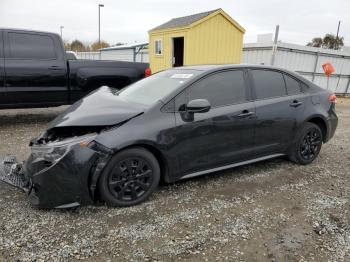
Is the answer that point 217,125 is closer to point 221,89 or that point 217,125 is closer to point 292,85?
point 221,89

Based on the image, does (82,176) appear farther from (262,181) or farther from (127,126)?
(262,181)

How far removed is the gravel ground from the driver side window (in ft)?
3.49

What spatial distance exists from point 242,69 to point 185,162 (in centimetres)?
150

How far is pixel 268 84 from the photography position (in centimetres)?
434

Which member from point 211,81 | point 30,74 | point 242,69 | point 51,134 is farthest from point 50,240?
point 30,74

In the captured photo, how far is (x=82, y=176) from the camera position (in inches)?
119

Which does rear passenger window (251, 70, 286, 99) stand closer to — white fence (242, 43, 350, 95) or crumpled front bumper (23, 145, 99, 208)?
crumpled front bumper (23, 145, 99, 208)

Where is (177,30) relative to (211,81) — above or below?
above

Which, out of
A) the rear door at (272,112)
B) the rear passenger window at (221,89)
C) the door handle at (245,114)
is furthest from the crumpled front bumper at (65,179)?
the rear door at (272,112)

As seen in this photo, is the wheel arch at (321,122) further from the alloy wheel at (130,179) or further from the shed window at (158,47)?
the shed window at (158,47)

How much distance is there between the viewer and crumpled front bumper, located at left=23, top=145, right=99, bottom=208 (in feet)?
9.76

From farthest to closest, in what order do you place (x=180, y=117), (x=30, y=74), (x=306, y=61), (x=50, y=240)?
(x=306, y=61), (x=30, y=74), (x=180, y=117), (x=50, y=240)

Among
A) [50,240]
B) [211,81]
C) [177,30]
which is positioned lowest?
[50,240]

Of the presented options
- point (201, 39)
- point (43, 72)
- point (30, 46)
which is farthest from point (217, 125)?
point (201, 39)
